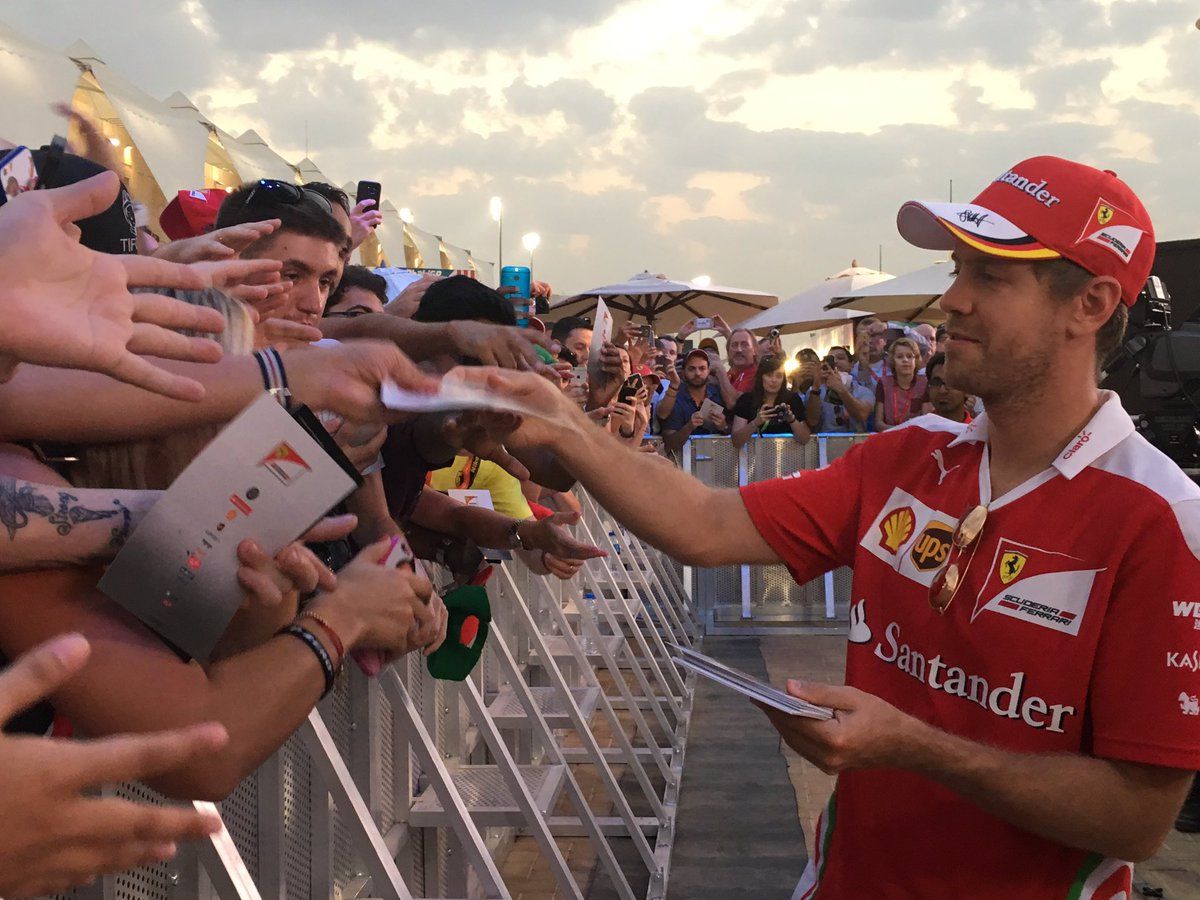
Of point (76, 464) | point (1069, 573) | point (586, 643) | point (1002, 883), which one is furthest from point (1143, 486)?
point (586, 643)

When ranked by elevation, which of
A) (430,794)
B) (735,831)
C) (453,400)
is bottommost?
(735,831)

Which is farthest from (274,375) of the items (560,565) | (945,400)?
(945,400)

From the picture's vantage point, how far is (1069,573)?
6.65ft

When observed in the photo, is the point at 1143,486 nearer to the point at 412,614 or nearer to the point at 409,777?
the point at 412,614

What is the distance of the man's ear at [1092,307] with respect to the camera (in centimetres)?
225

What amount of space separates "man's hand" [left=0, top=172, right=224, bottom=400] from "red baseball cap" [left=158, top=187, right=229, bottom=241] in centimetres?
216

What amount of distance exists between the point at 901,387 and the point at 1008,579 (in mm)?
7619

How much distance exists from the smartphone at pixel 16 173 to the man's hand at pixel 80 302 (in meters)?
0.48

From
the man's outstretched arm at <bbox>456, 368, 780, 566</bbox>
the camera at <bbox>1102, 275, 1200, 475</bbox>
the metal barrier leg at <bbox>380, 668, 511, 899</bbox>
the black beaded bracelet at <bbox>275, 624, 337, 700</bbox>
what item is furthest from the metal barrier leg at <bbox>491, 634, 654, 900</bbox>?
the camera at <bbox>1102, 275, 1200, 475</bbox>

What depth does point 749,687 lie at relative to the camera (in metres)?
1.76

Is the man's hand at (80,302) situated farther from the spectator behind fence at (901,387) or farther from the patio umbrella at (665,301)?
the patio umbrella at (665,301)

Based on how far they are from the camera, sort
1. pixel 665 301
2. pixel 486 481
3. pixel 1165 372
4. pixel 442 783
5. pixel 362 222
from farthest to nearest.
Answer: pixel 665 301
pixel 1165 372
pixel 486 481
pixel 362 222
pixel 442 783

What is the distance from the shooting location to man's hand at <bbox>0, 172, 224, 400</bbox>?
1.29 m

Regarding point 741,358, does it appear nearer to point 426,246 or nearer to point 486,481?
point 486,481
